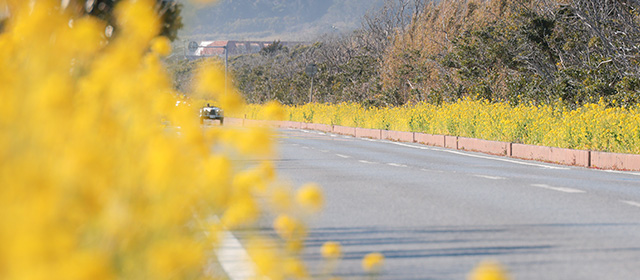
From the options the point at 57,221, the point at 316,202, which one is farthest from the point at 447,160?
the point at 57,221

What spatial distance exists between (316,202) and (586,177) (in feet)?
39.6

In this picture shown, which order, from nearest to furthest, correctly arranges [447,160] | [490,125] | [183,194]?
[183,194] < [447,160] < [490,125]

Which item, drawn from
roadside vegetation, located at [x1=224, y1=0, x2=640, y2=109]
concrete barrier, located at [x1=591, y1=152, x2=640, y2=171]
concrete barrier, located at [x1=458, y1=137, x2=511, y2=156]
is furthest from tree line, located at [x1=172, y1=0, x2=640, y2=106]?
concrete barrier, located at [x1=591, y1=152, x2=640, y2=171]

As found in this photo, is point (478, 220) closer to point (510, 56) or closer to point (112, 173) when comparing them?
point (112, 173)

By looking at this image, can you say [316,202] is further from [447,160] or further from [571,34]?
[571,34]

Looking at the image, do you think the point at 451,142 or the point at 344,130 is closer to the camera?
the point at 451,142

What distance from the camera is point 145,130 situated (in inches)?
131

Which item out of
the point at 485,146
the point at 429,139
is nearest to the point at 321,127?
the point at 429,139

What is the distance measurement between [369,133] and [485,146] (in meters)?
11.4

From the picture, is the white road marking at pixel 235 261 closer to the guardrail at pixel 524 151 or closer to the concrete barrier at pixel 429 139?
the guardrail at pixel 524 151

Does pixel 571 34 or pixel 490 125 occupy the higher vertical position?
pixel 571 34

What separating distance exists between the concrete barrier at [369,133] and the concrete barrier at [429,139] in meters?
4.01

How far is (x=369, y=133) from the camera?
3462 centimetres

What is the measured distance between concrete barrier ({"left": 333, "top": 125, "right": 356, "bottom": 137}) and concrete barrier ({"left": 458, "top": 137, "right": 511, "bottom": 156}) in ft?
39.1
